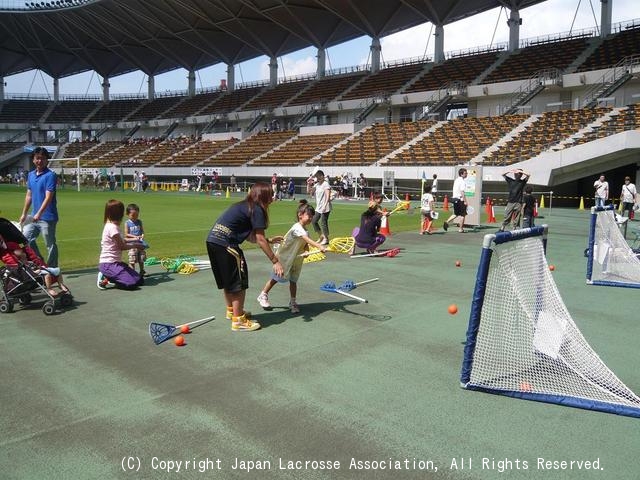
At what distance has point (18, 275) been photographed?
714cm

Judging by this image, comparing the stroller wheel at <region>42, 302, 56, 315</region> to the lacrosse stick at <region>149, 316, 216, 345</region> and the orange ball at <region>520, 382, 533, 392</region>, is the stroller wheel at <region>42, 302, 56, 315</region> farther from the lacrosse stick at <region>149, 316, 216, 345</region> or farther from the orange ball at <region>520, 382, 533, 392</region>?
the orange ball at <region>520, 382, 533, 392</region>

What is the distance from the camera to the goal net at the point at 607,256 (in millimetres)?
9234

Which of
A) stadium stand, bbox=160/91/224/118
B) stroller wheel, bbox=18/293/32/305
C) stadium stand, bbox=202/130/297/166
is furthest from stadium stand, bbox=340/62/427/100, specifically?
stroller wheel, bbox=18/293/32/305

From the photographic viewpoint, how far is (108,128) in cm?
7519

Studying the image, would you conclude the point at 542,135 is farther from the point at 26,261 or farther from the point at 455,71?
the point at 26,261

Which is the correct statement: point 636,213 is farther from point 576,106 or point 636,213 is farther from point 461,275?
point 461,275

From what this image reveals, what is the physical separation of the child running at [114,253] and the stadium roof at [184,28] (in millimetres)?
44616

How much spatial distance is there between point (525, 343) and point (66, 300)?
6.26 m

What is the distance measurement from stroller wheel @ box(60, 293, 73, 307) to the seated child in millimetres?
65

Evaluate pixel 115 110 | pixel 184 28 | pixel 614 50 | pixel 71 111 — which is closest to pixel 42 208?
pixel 614 50

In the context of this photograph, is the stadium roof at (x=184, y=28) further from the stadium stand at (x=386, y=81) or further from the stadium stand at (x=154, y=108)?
the stadium stand at (x=154, y=108)

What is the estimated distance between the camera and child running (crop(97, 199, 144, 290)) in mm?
8406

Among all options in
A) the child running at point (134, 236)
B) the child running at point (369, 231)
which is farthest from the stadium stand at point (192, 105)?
the child running at point (134, 236)

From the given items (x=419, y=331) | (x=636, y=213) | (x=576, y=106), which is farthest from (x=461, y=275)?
(x=576, y=106)
